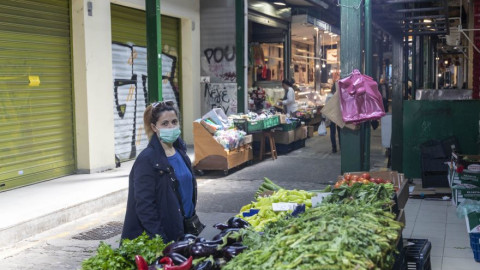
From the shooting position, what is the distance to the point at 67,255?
282 inches

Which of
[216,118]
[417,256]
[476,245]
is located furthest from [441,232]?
[216,118]

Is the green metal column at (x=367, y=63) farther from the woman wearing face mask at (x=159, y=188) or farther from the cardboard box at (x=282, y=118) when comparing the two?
the cardboard box at (x=282, y=118)

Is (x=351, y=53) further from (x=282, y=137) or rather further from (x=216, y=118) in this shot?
(x=282, y=137)

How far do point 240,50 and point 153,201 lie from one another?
A: 12.8m

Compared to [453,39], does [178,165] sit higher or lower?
lower

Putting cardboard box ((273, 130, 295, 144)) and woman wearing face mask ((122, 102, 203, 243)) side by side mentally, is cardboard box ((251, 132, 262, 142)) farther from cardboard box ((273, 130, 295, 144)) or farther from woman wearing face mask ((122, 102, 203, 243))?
woman wearing face mask ((122, 102, 203, 243))

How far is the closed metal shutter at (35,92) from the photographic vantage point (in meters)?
10.2

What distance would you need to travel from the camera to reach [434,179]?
36.3 ft

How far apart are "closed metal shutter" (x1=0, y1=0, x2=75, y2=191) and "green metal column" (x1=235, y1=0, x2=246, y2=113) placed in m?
6.22

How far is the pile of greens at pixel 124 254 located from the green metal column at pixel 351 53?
4.19m

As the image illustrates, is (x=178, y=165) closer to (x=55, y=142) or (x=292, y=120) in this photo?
(x=55, y=142)

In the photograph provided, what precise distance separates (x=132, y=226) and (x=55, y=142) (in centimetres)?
740

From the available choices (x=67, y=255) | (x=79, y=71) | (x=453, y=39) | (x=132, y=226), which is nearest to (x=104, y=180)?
(x=79, y=71)

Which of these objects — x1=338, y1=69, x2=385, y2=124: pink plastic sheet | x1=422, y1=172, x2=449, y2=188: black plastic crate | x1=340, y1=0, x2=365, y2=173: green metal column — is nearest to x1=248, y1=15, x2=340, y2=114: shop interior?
x1=422, y1=172, x2=449, y2=188: black plastic crate
